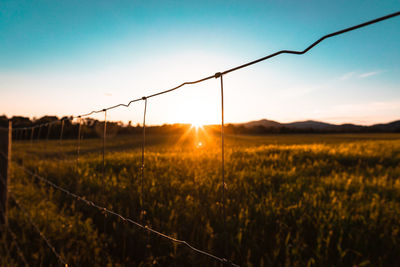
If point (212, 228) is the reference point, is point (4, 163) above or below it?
above

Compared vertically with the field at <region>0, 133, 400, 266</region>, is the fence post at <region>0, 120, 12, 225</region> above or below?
above

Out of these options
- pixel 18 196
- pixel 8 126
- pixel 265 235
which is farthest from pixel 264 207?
pixel 18 196

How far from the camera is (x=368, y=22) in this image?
553 millimetres

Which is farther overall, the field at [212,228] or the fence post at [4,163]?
the fence post at [4,163]

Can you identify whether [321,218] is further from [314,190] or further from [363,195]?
[363,195]

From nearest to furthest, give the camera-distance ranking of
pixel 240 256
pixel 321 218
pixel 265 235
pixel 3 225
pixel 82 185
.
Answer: pixel 240 256 < pixel 265 235 < pixel 321 218 < pixel 3 225 < pixel 82 185

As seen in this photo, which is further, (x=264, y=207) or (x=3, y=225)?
(x=3, y=225)

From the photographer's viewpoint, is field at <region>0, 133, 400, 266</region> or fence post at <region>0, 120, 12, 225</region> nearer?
field at <region>0, 133, 400, 266</region>

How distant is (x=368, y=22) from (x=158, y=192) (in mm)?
2797

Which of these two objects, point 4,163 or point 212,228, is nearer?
point 212,228

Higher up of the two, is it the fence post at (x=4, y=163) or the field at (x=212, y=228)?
the fence post at (x=4, y=163)

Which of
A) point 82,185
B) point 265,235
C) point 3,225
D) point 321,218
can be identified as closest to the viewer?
point 265,235

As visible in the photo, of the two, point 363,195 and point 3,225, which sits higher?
point 363,195

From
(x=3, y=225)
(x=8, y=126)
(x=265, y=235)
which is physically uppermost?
(x=8, y=126)
